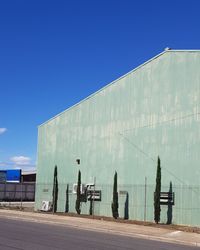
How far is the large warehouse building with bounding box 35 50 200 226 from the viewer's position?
27.5m

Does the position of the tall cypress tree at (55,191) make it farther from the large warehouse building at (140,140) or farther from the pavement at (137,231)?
the pavement at (137,231)

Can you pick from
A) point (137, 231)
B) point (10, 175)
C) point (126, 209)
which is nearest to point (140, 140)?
point (126, 209)

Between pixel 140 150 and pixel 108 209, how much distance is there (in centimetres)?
496

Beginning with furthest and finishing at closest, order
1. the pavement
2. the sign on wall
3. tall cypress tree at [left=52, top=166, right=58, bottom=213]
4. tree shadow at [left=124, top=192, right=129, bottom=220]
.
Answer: the sign on wall, tall cypress tree at [left=52, top=166, right=58, bottom=213], tree shadow at [left=124, top=192, right=129, bottom=220], the pavement

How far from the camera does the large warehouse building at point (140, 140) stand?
27.5 metres

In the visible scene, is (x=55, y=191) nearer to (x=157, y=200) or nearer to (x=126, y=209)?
(x=126, y=209)

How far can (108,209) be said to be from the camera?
109 ft

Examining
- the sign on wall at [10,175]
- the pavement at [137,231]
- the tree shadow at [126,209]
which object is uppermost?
the sign on wall at [10,175]

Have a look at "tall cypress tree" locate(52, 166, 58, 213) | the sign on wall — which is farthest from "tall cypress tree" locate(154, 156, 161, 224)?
the sign on wall

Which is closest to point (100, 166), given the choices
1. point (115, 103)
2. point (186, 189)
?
point (115, 103)

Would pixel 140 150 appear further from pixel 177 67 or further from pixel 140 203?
pixel 177 67

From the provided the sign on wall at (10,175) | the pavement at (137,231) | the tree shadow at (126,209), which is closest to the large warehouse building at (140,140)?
the tree shadow at (126,209)

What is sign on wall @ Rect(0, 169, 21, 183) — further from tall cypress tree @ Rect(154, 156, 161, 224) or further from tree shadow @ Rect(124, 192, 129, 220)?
tall cypress tree @ Rect(154, 156, 161, 224)

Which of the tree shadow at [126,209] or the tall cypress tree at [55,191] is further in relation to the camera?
the tall cypress tree at [55,191]
